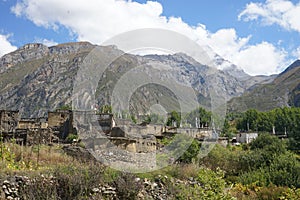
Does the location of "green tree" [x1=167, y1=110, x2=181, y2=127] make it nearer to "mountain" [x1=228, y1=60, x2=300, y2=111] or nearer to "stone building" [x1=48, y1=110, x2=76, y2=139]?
"stone building" [x1=48, y1=110, x2=76, y2=139]

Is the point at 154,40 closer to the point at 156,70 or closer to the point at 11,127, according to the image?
the point at 156,70

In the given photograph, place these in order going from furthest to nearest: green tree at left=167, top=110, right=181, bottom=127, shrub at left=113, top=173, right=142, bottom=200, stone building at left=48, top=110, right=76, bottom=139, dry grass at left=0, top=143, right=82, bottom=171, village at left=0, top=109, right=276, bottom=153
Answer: green tree at left=167, top=110, right=181, bottom=127 → stone building at left=48, top=110, right=76, bottom=139 → village at left=0, top=109, right=276, bottom=153 → dry grass at left=0, top=143, right=82, bottom=171 → shrub at left=113, top=173, right=142, bottom=200

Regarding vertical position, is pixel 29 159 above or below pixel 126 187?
above

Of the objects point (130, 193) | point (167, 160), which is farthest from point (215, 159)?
point (130, 193)

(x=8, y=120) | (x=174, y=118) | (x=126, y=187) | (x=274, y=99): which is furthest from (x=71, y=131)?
(x=274, y=99)

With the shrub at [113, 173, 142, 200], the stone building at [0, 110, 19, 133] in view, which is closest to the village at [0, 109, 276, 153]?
the stone building at [0, 110, 19, 133]

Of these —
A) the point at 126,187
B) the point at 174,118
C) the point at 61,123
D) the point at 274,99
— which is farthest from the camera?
the point at 274,99

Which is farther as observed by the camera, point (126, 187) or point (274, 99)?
point (274, 99)

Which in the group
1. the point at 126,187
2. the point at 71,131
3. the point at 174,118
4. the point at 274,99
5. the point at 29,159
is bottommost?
the point at 126,187

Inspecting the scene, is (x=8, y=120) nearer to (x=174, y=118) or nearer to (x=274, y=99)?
(x=174, y=118)

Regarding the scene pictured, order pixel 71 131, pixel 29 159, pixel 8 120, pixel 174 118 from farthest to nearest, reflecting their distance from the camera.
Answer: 1. pixel 174 118
2. pixel 71 131
3. pixel 8 120
4. pixel 29 159

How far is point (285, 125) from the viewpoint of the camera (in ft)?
224

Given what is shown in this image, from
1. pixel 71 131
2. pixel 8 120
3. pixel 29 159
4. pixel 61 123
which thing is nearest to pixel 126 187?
pixel 29 159

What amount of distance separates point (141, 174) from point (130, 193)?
2.19m
